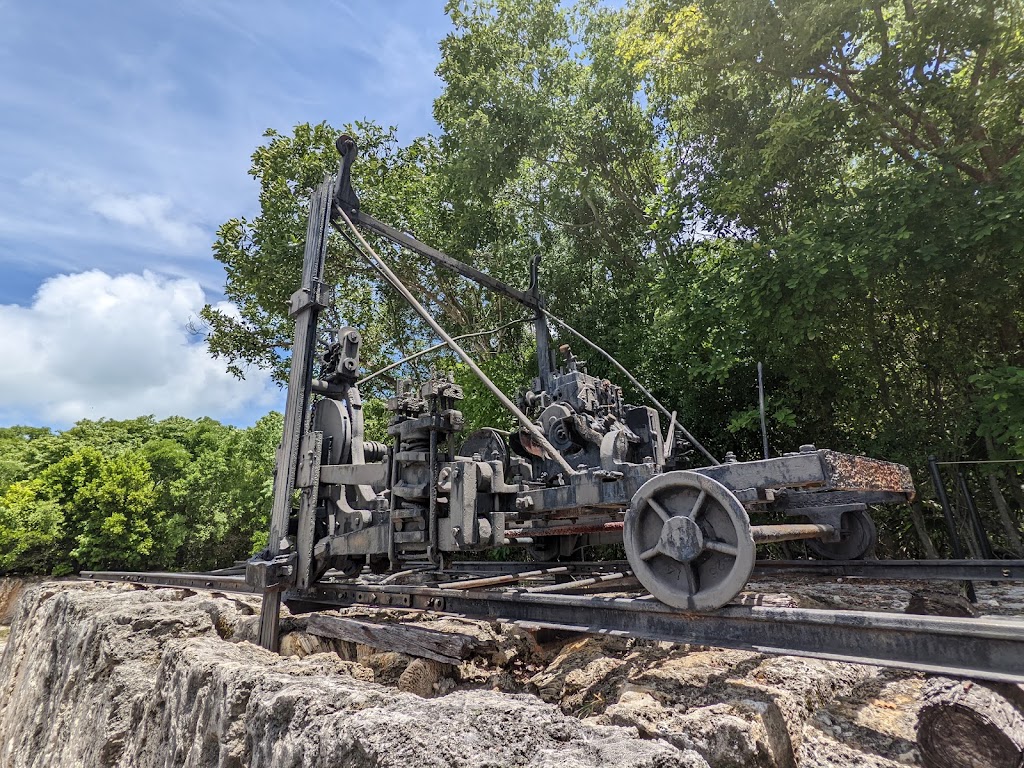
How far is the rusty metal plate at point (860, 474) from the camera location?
2.96m

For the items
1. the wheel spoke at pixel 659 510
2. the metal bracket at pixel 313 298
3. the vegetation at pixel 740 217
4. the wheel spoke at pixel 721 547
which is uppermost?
the vegetation at pixel 740 217

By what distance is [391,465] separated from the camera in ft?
14.6

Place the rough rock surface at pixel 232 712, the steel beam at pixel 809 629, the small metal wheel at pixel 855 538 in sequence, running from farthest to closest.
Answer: the small metal wheel at pixel 855 538 → the steel beam at pixel 809 629 → the rough rock surface at pixel 232 712

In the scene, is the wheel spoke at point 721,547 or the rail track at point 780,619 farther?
the wheel spoke at point 721,547

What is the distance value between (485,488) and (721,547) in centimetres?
193

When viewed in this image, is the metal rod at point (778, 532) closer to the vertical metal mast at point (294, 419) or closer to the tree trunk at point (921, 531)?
the vertical metal mast at point (294, 419)

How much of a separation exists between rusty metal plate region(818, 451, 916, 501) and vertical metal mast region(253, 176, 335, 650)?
4.13 m

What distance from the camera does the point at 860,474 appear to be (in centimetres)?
328

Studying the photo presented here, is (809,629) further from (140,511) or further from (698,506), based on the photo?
(140,511)

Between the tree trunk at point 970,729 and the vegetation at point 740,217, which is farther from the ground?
the vegetation at point 740,217

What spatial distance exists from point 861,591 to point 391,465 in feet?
13.4

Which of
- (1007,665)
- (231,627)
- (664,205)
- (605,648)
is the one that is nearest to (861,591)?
(605,648)

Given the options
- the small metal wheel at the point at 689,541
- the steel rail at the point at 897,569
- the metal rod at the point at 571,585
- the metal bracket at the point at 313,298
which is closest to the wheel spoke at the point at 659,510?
the small metal wheel at the point at 689,541

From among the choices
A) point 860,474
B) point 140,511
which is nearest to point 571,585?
point 860,474
